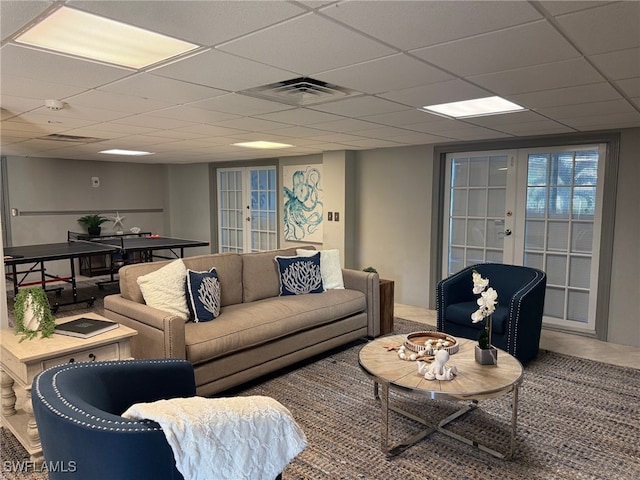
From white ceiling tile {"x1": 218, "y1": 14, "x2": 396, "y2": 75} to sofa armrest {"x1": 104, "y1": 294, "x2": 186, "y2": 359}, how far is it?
67.3 inches

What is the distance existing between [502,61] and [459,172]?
3.30m

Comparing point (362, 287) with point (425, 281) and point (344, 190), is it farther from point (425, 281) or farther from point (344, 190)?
point (344, 190)

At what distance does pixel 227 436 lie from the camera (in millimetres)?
1290

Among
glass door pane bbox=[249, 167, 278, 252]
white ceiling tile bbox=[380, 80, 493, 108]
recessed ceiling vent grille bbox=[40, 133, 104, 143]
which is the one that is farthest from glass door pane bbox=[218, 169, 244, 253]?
white ceiling tile bbox=[380, 80, 493, 108]

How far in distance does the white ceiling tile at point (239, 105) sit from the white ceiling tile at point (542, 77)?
1371 mm

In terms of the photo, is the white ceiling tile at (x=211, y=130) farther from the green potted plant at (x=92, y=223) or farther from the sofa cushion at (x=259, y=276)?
the green potted plant at (x=92, y=223)

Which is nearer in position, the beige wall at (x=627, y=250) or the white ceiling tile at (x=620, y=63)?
the white ceiling tile at (x=620, y=63)

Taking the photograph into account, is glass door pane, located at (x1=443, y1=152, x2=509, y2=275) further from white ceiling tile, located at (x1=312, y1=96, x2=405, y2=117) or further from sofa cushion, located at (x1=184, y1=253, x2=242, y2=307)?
sofa cushion, located at (x1=184, y1=253, x2=242, y2=307)

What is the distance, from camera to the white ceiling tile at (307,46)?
173cm

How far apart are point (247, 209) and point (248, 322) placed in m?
4.77

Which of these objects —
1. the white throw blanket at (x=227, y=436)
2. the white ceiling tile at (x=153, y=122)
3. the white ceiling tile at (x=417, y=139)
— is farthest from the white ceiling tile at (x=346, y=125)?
the white throw blanket at (x=227, y=436)

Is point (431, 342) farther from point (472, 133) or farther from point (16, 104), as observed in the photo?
point (16, 104)

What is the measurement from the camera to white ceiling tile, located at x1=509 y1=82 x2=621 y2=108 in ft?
8.60

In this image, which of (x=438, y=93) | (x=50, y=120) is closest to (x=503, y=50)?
(x=438, y=93)
